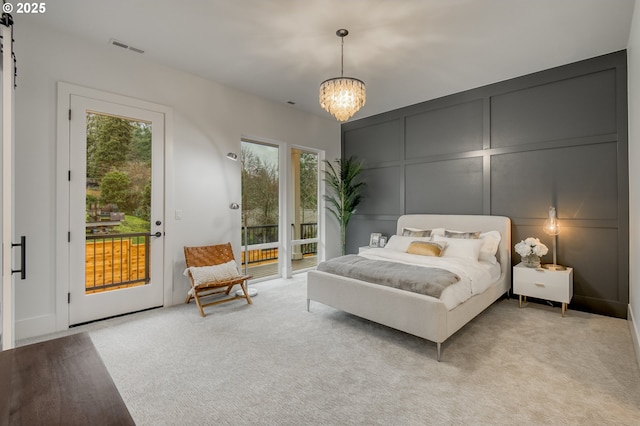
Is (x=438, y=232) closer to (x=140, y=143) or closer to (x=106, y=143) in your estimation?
(x=140, y=143)

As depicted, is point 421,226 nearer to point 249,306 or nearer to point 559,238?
point 559,238

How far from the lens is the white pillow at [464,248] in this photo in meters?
3.58

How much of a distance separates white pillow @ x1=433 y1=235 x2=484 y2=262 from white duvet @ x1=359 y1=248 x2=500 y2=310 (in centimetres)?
15

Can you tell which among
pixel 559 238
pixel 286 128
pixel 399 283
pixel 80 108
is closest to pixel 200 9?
pixel 80 108

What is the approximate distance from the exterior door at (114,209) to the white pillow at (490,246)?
4.00 m

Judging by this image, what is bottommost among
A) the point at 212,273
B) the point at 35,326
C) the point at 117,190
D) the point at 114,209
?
the point at 35,326

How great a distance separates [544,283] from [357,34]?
343 cm

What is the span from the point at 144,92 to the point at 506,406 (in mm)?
4475

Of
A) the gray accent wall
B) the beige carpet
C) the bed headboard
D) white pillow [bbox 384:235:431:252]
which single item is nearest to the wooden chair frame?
the beige carpet

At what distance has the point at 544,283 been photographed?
346 cm

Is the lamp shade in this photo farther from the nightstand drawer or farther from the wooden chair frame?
the wooden chair frame

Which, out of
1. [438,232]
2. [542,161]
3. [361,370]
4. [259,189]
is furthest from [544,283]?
[259,189]

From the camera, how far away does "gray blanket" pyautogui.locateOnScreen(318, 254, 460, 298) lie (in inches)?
103

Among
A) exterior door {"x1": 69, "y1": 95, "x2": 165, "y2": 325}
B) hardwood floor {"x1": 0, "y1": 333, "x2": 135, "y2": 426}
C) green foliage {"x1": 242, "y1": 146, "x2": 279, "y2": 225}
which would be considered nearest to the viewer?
hardwood floor {"x1": 0, "y1": 333, "x2": 135, "y2": 426}
